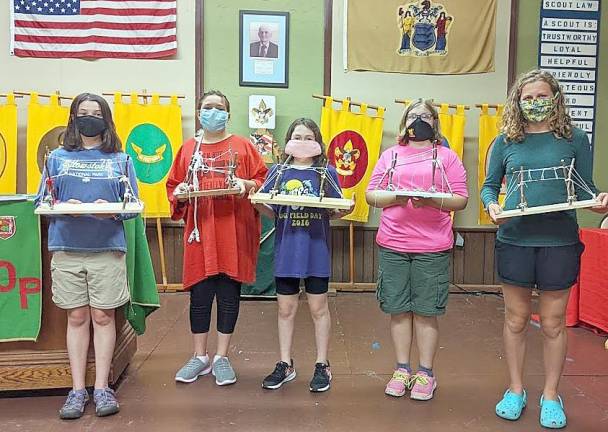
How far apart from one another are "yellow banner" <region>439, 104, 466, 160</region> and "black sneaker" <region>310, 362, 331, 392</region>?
112 inches

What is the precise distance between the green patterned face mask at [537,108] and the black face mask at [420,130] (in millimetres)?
407

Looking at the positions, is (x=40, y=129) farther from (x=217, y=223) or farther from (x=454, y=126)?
(x=454, y=126)

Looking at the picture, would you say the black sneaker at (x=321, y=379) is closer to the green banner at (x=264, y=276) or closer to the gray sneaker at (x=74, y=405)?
the gray sneaker at (x=74, y=405)

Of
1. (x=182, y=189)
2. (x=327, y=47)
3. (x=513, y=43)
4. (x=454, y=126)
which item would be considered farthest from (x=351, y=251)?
(x=182, y=189)

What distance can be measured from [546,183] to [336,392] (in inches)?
53.9

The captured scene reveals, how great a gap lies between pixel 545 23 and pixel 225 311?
161 inches

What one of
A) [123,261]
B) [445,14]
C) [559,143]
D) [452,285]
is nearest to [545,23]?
[445,14]

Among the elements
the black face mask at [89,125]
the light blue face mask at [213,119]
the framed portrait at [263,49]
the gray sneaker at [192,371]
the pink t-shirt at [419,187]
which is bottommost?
the gray sneaker at [192,371]

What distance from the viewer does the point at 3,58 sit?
4.87 meters

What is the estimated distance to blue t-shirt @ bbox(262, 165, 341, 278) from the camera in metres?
2.60

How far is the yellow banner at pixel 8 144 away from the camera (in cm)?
470

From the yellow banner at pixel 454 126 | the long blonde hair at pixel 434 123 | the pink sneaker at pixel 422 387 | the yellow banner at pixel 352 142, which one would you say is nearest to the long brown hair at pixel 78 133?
the long blonde hair at pixel 434 123

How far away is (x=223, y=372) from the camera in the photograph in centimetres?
277

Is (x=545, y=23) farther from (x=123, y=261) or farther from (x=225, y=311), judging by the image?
(x=123, y=261)
